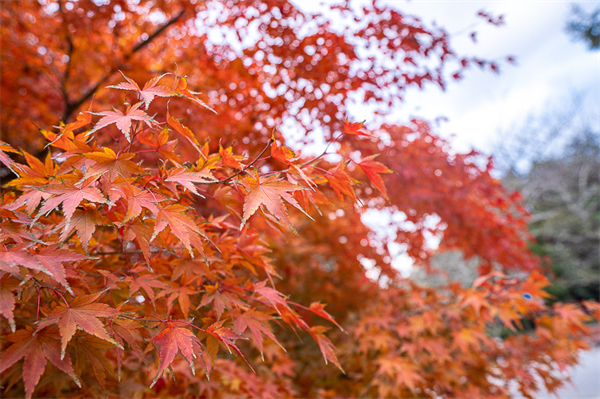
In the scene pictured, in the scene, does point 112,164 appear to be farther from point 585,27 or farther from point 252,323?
point 585,27

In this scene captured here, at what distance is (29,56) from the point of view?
16.7 feet

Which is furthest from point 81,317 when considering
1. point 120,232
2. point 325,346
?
point 325,346

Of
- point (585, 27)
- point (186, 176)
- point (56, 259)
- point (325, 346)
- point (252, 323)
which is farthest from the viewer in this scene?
point (585, 27)

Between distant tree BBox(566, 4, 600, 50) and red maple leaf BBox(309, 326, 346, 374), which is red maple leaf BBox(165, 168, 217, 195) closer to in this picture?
red maple leaf BBox(309, 326, 346, 374)

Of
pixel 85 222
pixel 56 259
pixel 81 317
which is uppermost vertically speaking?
pixel 85 222

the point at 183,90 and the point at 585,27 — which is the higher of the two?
the point at 585,27

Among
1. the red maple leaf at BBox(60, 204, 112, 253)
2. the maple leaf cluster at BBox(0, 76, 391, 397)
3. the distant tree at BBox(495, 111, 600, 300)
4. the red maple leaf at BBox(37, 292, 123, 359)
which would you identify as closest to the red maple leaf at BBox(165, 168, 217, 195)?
the maple leaf cluster at BBox(0, 76, 391, 397)

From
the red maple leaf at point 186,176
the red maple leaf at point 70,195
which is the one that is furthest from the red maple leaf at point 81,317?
the red maple leaf at point 186,176

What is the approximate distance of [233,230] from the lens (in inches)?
67.8

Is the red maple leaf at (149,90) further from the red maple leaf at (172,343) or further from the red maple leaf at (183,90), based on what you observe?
the red maple leaf at (172,343)

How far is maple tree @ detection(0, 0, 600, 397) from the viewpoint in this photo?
3.40ft

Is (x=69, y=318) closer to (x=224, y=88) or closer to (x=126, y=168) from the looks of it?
(x=126, y=168)

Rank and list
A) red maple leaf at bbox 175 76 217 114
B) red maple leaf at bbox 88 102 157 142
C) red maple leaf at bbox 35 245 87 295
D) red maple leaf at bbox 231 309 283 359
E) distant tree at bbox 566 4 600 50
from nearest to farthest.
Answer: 1. red maple leaf at bbox 35 245 87 295
2. red maple leaf at bbox 88 102 157 142
3. red maple leaf at bbox 175 76 217 114
4. red maple leaf at bbox 231 309 283 359
5. distant tree at bbox 566 4 600 50

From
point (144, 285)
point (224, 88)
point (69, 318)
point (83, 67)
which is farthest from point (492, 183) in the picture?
point (83, 67)
